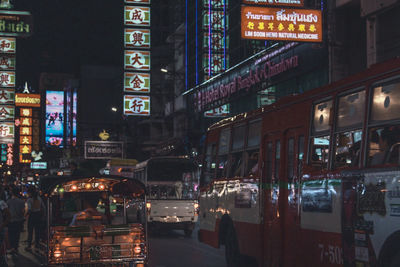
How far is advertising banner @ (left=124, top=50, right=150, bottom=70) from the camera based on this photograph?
40.4 meters

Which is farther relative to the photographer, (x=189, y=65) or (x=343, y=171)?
(x=189, y=65)

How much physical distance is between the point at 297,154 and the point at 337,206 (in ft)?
6.48

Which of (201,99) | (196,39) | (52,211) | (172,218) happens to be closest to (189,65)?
(196,39)

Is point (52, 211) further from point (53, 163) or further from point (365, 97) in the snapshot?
point (53, 163)

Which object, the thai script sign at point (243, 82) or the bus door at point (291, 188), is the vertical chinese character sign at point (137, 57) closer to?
the thai script sign at point (243, 82)

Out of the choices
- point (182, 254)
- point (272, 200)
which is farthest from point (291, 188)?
point (182, 254)

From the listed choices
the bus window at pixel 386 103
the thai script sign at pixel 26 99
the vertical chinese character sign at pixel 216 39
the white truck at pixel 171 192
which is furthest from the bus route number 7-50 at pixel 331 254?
the thai script sign at pixel 26 99

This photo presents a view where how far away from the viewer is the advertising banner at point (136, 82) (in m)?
41.3

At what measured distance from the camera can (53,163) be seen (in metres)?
123

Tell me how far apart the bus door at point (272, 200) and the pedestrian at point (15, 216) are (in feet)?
27.2

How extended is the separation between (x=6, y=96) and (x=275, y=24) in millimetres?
25952

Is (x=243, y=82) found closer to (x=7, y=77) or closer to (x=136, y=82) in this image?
(x=136, y=82)

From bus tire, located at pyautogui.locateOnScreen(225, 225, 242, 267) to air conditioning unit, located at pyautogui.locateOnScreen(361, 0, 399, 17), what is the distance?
898 centimetres

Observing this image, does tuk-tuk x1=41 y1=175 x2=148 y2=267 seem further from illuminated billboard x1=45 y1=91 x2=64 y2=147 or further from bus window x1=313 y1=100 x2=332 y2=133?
illuminated billboard x1=45 y1=91 x2=64 y2=147
